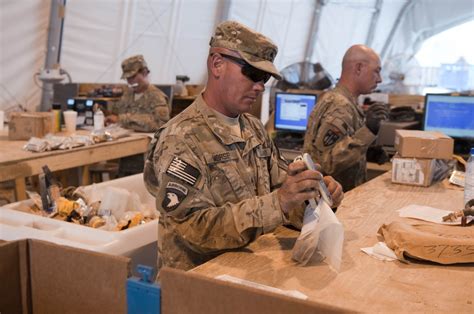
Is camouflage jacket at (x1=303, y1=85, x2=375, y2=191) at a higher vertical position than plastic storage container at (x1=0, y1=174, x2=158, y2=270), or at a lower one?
higher

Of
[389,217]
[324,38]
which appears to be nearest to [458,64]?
[324,38]

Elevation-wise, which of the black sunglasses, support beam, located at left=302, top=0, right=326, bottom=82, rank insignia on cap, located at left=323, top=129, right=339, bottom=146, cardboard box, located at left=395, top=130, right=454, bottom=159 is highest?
support beam, located at left=302, top=0, right=326, bottom=82

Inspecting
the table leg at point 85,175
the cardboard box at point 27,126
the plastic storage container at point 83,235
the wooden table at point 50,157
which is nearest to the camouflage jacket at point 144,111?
the wooden table at point 50,157

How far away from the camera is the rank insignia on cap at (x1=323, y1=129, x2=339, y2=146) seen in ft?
11.1

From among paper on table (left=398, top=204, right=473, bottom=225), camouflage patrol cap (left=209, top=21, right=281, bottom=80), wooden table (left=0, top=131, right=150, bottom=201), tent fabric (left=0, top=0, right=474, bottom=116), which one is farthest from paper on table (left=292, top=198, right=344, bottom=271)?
tent fabric (left=0, top=0, right=474, bottom=116)

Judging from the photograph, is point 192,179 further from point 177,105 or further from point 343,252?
point 177,105

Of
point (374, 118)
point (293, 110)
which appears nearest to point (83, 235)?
point (374, 118)

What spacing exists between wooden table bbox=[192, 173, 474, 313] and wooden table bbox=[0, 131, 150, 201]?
230 centimetres

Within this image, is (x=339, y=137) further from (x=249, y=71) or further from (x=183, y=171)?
(x=183, y=171)

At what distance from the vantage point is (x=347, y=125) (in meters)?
3.41

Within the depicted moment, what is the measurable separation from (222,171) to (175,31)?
27.3 ft

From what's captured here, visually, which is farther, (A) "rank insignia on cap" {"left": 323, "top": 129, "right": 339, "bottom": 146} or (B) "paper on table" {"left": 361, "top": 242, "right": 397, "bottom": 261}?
(A) "rank insignia on cap" {"left": 323, "top": 129, "right": 339, "bottom": 146}

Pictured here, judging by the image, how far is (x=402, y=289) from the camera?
151cm

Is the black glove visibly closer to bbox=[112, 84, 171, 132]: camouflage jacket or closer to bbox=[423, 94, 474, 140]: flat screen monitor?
bbox=[423, 94, 474, 140]: flat screen monitor
